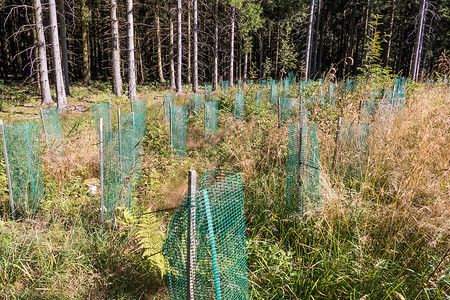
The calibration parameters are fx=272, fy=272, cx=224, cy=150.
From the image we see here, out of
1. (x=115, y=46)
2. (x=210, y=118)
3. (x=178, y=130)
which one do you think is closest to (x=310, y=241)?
(x=178, y=130)

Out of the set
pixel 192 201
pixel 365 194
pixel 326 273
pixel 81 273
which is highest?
pixel 192 201

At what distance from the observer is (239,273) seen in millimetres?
2291

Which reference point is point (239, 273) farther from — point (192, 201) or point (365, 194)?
point (365, 194)

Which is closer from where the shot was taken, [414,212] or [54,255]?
[414,212]

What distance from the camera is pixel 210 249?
6.18ft

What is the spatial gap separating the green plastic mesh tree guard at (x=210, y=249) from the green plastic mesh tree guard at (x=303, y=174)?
0.88m

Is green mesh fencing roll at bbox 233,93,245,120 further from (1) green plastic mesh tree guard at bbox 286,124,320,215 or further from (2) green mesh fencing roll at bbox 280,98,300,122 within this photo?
(1) green plastic mesh tree guard at bbox 286,124,320,215

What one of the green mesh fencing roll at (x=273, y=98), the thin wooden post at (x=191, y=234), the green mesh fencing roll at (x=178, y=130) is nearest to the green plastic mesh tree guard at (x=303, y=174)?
the thin wooden post at (x=191, y=234)

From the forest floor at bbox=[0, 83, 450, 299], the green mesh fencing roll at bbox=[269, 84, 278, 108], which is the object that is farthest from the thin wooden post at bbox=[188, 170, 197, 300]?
the green mesh fencing roll at bbox=[269, 84, 278, 108]

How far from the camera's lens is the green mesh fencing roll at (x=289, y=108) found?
6.50 meters

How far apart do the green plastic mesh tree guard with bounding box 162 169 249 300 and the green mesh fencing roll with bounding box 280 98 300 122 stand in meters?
4.34

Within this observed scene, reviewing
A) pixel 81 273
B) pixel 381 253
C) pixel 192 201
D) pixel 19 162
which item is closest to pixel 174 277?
pixel 192 201

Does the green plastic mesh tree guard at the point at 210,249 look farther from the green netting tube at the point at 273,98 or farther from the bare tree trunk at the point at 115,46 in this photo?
the bare tree trunk at the point at 115,46

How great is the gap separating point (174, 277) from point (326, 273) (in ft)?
4.24
